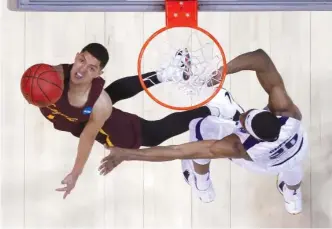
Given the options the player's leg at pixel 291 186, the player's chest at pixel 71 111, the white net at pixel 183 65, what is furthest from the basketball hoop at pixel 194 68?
the player's leg at pixel 291 186

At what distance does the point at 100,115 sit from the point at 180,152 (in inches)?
12.7

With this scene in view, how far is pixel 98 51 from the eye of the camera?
6.44ft

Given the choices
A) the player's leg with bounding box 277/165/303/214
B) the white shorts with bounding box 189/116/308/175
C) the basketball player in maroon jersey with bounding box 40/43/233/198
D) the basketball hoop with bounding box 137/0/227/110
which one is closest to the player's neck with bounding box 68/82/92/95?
the basketball player in maroon jersey with bounding box 40/43/233/198

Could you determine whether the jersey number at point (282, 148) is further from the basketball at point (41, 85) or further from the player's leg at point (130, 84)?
the basketball at point (41, 85)

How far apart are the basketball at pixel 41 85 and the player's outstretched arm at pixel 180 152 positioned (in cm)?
30

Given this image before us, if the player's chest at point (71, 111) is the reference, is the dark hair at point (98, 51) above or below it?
above

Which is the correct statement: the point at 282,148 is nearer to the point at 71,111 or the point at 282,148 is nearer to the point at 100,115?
the point at 100,115

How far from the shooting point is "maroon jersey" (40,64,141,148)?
1.94 metres

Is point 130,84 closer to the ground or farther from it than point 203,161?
farther from it

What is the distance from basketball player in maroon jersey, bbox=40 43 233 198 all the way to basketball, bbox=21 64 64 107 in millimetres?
37

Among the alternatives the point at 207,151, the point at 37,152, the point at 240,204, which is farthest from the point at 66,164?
the point at 240,204

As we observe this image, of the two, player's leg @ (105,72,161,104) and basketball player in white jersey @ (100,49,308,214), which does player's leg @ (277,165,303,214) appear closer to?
basketball player in white jersey @ (100,49,308,214)

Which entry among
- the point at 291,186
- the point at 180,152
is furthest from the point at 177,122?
the point at 291,186

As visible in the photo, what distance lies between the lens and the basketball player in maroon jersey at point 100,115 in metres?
1.94
